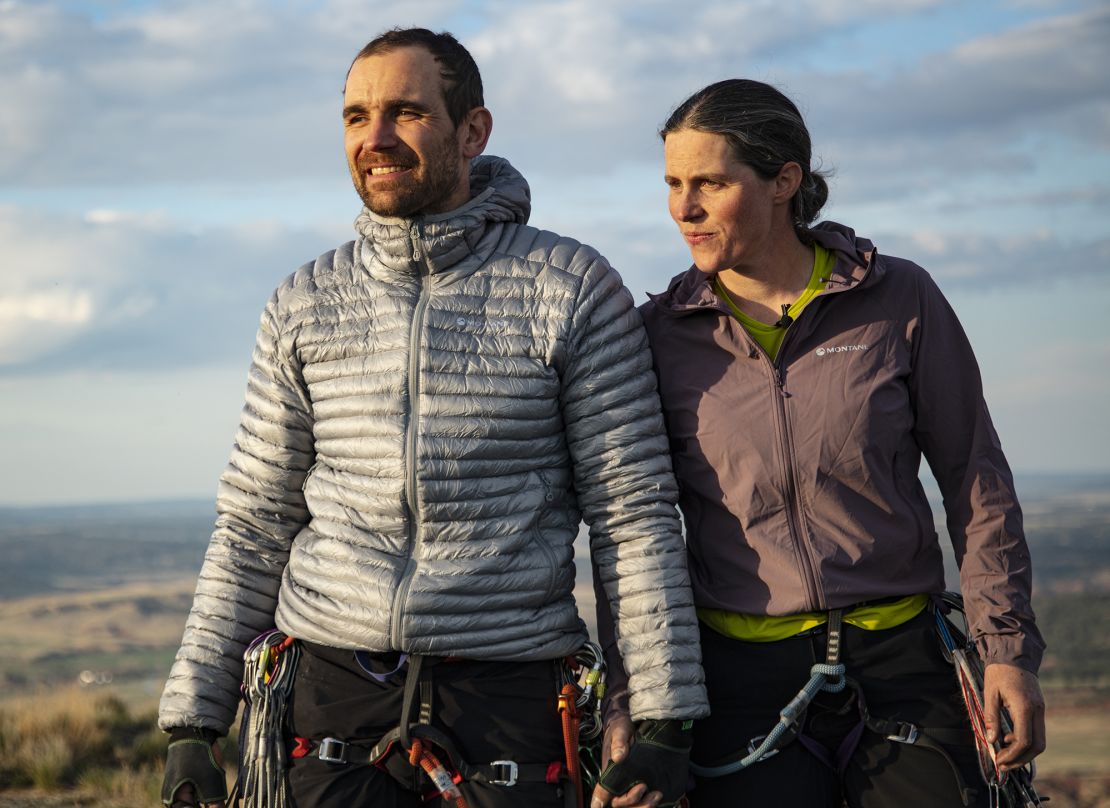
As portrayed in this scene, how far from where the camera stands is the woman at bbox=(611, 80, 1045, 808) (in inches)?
125

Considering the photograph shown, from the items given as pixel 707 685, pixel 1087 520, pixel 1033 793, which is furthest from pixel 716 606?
pixel 1087 520

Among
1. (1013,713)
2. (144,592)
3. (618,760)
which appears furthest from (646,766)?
(144,592)

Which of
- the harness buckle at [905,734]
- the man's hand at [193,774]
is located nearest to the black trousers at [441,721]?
the man's hand at [193,774]

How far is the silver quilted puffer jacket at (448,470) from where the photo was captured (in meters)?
3.11

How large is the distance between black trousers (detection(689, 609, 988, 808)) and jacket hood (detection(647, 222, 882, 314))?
88cm

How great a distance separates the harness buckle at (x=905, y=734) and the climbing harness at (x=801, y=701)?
17 cm

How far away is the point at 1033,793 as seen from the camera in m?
3.23

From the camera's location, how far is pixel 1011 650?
3145 millimetres

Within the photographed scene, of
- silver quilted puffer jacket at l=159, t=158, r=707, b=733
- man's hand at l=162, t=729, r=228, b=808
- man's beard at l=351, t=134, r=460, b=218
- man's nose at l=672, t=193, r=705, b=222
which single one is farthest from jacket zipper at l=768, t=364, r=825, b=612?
man's hand at l=162, t=729, r=228, b=808

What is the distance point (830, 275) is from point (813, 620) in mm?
903

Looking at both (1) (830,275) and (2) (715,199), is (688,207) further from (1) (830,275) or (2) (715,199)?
(1) (830,275)

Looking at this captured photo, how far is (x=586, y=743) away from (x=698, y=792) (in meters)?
0.32

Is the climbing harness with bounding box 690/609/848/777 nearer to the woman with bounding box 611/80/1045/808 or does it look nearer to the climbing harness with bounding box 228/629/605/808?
the woman with bounding box 611/80/1045/808

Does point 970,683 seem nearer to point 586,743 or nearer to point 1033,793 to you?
point 1033,793
